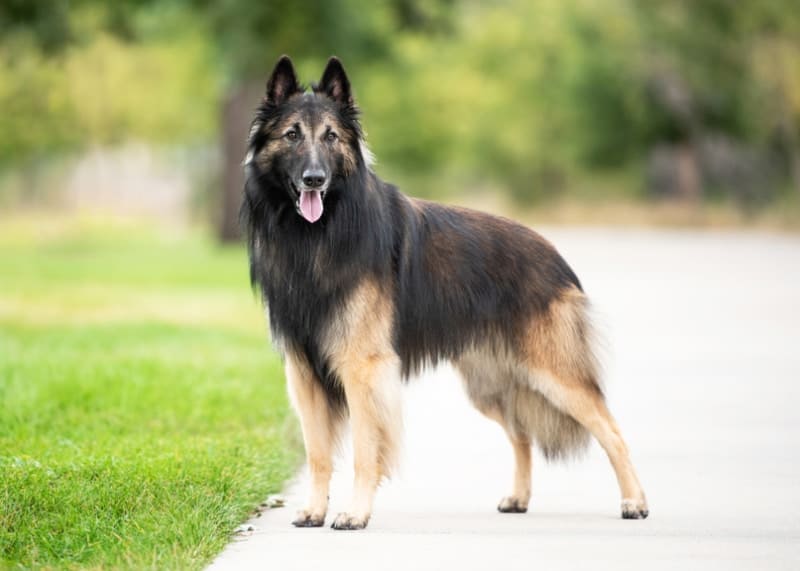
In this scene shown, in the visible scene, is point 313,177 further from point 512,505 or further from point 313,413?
point 512,505

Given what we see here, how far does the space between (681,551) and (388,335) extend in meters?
1.92

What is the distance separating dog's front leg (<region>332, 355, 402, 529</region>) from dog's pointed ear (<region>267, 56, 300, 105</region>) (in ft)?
4.74

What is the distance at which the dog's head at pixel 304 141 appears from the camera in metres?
7.44

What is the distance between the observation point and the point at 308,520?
7.66 m

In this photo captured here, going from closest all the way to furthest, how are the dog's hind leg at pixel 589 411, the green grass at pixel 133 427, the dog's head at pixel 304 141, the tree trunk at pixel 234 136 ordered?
Result: the green grass at pixel 133 427, the dog's head at pixel 304 141, the dog's hind leg at pixel 589 411, the tree trunk at pixel 234 136

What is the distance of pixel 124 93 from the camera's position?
56250 mm

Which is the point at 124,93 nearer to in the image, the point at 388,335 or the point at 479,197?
the point at 479,197

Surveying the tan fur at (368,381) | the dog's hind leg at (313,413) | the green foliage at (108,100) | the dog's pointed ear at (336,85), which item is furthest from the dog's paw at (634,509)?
the green foliage at (108,100)

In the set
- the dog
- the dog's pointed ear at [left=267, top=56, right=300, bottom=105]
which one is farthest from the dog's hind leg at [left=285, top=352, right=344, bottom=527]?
the dog's pointed ear at [left=267, top=56, right=300, bottom=105]

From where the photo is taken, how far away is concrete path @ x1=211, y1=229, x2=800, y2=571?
22.1 ft

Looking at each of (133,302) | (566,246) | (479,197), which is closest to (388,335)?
(133,302)

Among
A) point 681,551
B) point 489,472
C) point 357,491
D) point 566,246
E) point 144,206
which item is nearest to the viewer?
point 681,551

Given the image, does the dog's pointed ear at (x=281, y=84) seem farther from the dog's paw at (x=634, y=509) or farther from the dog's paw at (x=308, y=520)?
the dog's paw at (x=634, y=509)

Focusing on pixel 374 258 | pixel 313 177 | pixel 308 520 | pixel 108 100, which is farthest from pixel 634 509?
pixel 108 100
